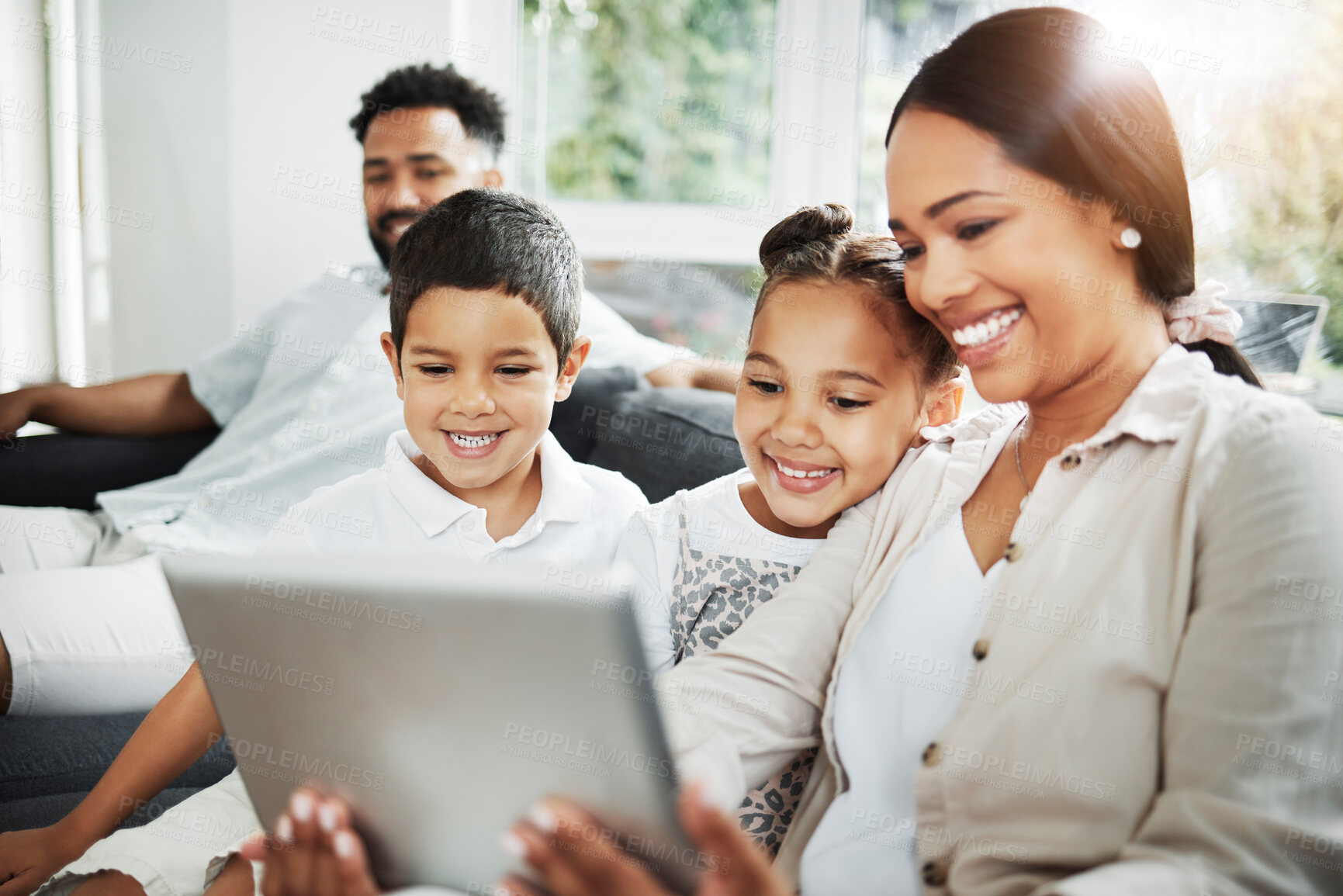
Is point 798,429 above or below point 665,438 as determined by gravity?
above

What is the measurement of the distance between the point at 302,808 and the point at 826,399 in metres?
0.63

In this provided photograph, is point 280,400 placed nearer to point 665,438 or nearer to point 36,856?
point 665,438

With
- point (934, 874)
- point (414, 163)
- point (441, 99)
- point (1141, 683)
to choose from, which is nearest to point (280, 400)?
point (414, 163)

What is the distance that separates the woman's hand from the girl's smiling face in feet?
1.45

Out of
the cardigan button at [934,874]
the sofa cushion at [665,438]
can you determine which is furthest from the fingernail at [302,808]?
the sofa cushion at [665,438]

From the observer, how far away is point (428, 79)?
2082 millimetres

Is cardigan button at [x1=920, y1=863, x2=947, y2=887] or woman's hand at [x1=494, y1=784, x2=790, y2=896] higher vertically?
woman's hand at [x1=494, y1=784, x2=790, y2=896]

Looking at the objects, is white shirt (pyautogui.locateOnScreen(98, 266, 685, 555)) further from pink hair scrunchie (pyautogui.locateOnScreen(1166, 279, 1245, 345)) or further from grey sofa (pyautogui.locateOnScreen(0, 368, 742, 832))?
pink hair scrunchie (pyautogui.locateOnScreen(1166, 279, 1245, 345))

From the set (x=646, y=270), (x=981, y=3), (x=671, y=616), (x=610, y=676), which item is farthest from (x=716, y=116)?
(x=610, y=676)

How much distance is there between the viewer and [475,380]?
46.2 inches

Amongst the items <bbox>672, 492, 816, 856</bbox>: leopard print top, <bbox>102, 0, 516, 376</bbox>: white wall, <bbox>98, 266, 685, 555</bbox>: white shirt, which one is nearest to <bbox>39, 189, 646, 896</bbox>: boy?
<bbox>672, 492, 816, 856</bbox>: leopard print top

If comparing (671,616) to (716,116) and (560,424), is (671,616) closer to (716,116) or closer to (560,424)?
(560,424)

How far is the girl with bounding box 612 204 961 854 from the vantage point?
1.03m

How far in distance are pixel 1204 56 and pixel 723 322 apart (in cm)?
135
